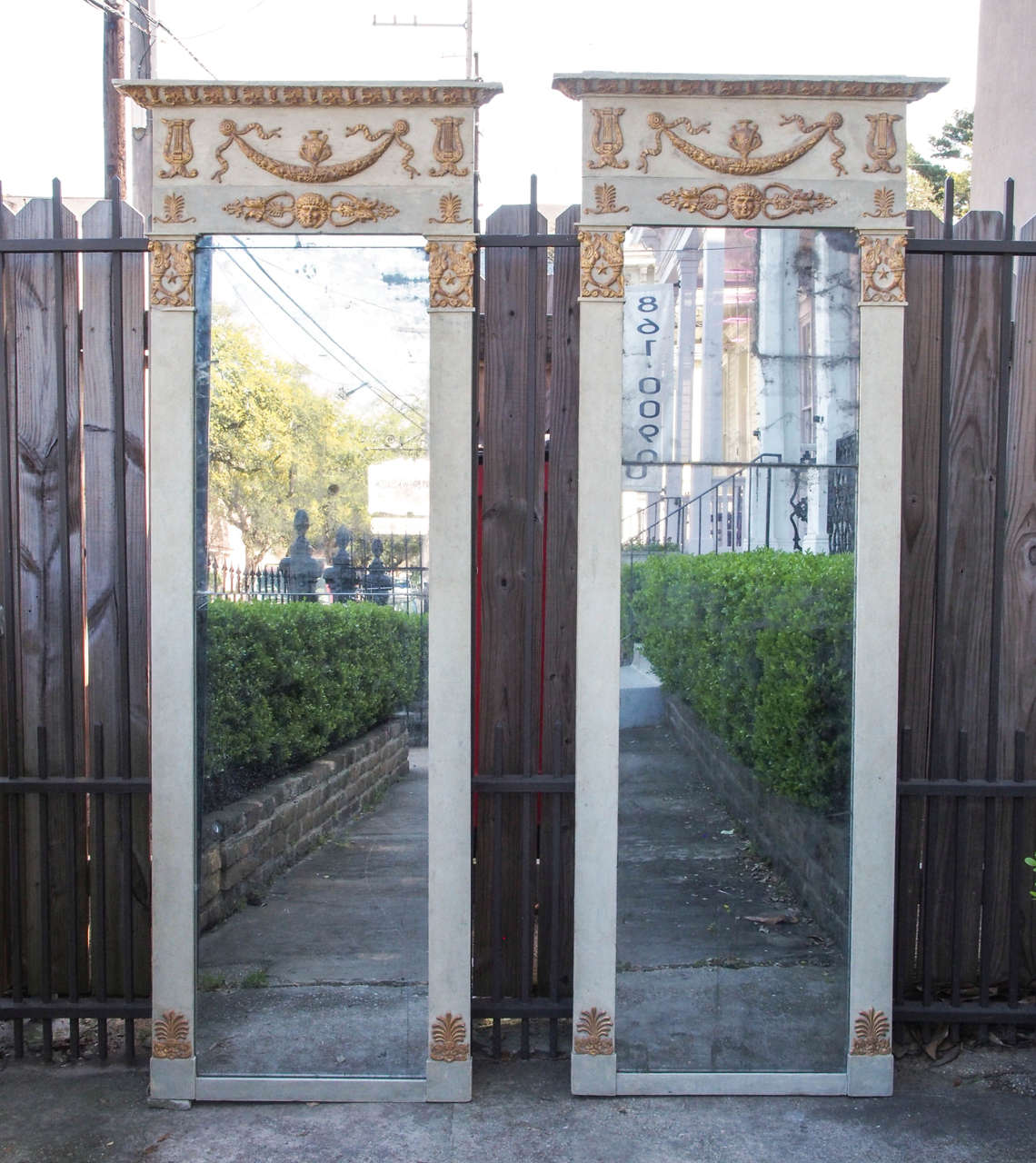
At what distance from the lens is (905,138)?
3758mm

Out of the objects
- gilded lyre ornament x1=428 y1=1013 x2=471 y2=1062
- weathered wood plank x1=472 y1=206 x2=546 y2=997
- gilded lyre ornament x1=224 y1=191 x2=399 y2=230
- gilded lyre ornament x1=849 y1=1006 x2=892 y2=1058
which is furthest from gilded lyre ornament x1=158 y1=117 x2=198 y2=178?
gilded lyre ornament x1=849 y1=1006 x2=892 y2=1058

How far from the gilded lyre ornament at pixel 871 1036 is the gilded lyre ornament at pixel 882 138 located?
2711mm

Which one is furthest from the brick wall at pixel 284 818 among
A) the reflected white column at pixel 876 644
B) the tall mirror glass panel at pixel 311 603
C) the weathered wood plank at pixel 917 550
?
the weathered wood plank at pixel 917 550

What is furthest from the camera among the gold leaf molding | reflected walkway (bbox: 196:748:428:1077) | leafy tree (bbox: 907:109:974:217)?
leafy tree (bbox: 907:109:974:217)

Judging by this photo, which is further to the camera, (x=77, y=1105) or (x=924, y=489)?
(x=924, y=489)

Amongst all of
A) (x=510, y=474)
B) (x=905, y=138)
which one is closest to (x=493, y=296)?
(x=510, y=474)

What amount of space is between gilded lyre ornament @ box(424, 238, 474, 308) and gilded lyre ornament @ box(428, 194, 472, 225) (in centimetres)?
6

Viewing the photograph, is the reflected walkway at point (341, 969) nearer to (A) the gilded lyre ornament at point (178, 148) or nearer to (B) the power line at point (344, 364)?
(B) the power line at point (344, 364)

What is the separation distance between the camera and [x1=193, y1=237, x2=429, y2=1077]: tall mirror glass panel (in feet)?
12.4

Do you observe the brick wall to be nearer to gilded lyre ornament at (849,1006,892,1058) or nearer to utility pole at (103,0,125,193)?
gilded lyre ornament at (849,1006,892,1058)

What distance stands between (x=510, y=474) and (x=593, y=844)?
124 centimetres

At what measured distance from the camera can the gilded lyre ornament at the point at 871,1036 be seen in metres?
3.80

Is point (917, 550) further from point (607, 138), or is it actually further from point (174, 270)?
point (174, 270)

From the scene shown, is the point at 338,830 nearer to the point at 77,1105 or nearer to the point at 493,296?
the point at 77,1105
